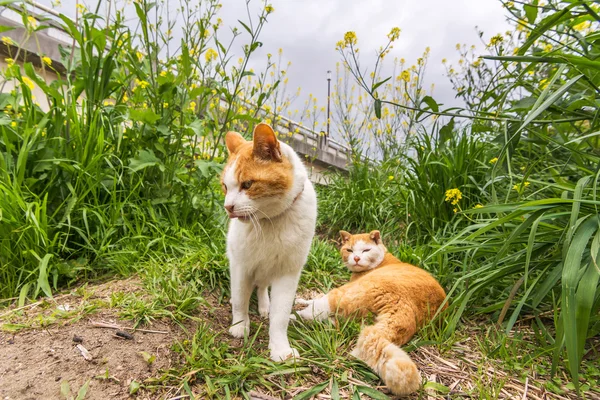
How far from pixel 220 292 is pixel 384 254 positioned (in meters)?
1.19

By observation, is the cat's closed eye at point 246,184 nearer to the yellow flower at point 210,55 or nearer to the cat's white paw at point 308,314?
the cat's white paw at point 308,314

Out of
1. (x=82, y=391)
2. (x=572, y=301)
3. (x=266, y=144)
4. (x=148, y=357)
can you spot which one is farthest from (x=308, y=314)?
(x=572, y=301)

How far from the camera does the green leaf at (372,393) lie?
120 centimetres

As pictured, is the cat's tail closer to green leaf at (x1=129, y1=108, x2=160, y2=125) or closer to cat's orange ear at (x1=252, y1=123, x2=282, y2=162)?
cat's orange ear at (x1=252, y1=123, x2=282, y2=162)

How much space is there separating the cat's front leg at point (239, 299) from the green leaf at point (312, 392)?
503 millimetres

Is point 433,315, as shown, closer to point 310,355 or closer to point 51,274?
point 310,355

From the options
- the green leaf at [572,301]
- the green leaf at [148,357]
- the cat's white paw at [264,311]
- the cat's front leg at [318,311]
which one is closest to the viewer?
the green leaf at [572,301]

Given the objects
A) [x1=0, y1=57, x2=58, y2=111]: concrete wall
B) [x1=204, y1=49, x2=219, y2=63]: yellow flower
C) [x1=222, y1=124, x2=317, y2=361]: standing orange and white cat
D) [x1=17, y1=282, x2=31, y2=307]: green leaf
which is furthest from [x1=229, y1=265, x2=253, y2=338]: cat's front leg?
[x1=0, y1=57, x2=58, y2=111]: concrete wall

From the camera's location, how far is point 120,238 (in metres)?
2.21

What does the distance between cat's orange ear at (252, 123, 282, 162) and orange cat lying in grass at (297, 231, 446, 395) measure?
2.68 feet

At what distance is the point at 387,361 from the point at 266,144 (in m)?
1.02

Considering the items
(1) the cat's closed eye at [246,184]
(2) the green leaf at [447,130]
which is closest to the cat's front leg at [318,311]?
(1) the cat's closed eye at [246,184]

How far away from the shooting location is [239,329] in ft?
5.34

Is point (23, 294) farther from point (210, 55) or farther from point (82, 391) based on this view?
point (210, 55)
